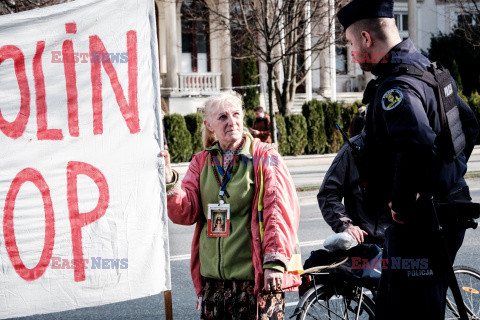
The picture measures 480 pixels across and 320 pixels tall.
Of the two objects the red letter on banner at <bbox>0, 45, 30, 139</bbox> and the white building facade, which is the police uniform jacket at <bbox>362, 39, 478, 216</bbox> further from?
the white building facade

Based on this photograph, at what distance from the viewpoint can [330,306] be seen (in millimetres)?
4258

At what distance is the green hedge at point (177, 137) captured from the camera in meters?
21.2

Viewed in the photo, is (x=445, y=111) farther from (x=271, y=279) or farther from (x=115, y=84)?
(x=115, y=84)

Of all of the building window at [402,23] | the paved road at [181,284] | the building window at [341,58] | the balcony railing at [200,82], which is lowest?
the paved road at [181,284]

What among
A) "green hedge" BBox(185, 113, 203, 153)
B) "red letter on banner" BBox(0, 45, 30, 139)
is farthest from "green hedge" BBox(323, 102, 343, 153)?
"red letter on banner" BBox(0, 45, 30, 139)

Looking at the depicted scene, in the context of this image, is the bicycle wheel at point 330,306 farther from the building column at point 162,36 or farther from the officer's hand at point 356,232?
the building column at point 162,36

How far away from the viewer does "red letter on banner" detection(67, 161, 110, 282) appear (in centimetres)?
347

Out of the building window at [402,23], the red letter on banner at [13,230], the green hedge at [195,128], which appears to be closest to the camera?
the red letter on banner at [13,230]

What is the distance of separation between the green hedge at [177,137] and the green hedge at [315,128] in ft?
14.7

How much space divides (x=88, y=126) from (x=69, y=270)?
2.43 ft

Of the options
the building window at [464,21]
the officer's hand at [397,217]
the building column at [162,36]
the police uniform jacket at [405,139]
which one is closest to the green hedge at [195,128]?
the building window at [464,21]

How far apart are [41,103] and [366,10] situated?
5.55 ft

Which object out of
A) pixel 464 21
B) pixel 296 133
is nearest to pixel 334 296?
pixel 296 133

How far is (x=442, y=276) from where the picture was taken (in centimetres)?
294
